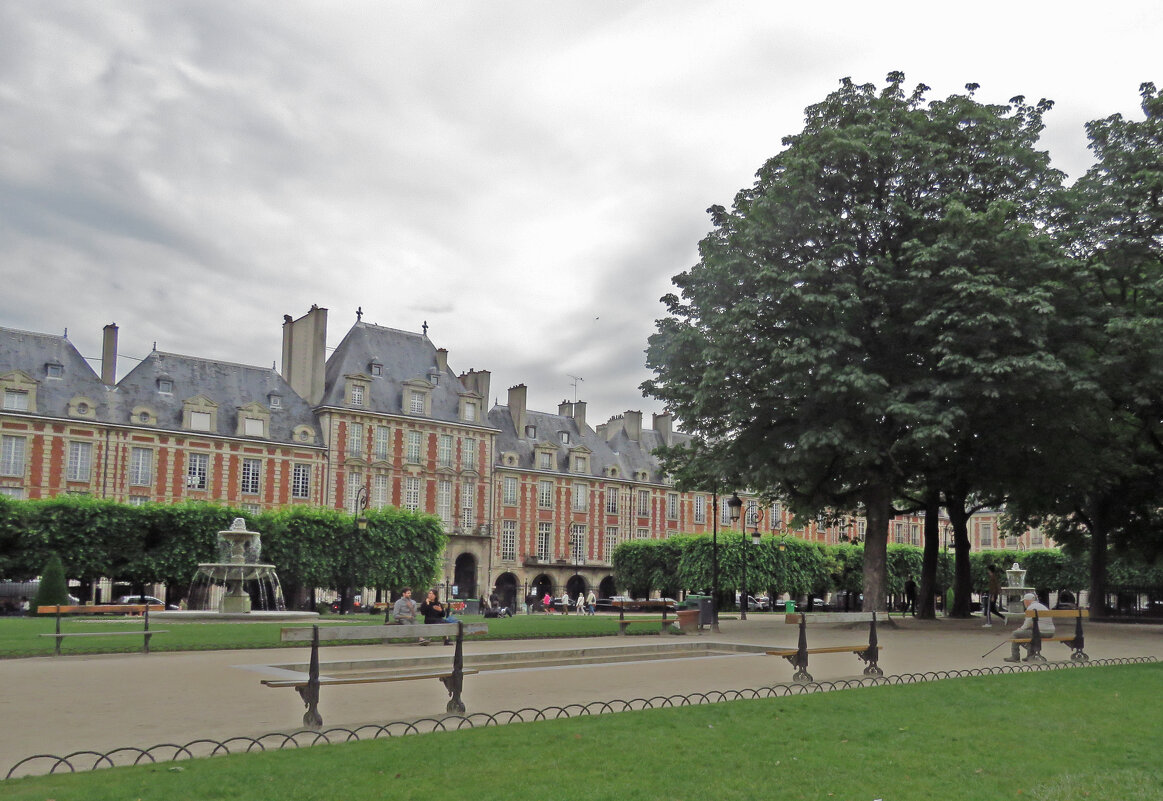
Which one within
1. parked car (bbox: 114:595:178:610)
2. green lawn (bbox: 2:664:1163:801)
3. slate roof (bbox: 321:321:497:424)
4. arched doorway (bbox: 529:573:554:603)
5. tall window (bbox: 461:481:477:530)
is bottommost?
arched doorway (bbox: 529:573:554:603)

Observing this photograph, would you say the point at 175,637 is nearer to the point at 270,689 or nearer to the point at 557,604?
the point at 270,689

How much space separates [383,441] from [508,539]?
1013 cm

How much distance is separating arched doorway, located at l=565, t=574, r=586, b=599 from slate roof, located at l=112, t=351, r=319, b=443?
18723 mm

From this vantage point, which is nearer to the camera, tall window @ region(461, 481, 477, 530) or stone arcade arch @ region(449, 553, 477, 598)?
stone arcade arch @ region(449, 553, 477, 598)

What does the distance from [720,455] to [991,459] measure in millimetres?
5833

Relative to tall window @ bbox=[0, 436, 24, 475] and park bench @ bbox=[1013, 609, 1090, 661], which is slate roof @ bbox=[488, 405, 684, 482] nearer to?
tall window @ bbox=[0, 436, 24, 475]

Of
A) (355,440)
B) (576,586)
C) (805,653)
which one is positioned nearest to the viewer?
(805,653)

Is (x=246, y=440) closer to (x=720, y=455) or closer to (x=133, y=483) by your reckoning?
(x=133, y=483)

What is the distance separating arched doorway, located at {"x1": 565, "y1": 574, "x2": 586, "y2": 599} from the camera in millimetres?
63062

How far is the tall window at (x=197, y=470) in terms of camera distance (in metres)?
49.1

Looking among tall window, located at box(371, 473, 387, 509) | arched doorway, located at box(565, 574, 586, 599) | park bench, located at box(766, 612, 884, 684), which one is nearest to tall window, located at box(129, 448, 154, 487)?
tall window, located at box(371, 473, 387, 509)

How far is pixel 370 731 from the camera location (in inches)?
316

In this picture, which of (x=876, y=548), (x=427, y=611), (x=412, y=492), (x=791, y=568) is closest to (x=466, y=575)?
(x=412, y=492)

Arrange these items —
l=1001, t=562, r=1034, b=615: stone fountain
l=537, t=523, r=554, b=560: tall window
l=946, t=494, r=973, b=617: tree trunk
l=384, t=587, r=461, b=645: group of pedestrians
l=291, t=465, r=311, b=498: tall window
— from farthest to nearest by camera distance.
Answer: l=537, t=523, r=554, b=560: tall window < l=291, t=465, r=311, b=498: tall window < l=946, t=494, r=973, b=617: tree trunk < l=1001, t=562, r=1034, b=615: stone fountain < l=384, t=587, r=461, b=645: group of pedestrians
